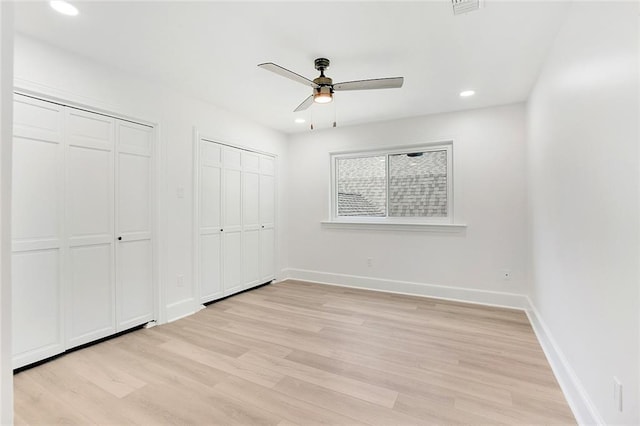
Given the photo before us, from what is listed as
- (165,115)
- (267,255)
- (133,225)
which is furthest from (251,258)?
(165,115)

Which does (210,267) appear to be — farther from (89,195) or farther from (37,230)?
(37,230)

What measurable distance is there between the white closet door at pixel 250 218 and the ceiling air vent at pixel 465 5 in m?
3.12

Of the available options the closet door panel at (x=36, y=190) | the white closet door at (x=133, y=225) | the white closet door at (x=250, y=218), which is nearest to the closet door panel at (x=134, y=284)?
the white closet door at (x=133, y=225)

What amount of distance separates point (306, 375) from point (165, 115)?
Answer: 2877 millimetres

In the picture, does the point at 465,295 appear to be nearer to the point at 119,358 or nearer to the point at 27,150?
the point at 119,358

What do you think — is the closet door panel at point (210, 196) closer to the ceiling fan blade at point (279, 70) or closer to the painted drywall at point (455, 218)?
the painted drywall at point (455, 218)

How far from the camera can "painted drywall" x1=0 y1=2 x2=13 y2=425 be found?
0.72 metres

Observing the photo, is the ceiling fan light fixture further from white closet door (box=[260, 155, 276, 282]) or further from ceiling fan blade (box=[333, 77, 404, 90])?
white closet door (box=[260, 155, 276, 282])

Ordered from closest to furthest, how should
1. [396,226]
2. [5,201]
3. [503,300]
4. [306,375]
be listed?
[5,201] < [306,375] < [503,300] < [396,226]

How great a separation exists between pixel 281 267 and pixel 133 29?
3713mm

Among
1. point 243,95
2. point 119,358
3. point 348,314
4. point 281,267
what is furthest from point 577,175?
point 281,267

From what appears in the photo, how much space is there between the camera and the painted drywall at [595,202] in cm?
121

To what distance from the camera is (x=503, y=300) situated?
3.69 m

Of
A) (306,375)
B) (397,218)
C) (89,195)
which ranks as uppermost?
(89,195)
